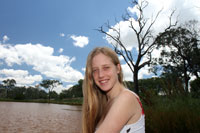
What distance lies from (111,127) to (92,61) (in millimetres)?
674

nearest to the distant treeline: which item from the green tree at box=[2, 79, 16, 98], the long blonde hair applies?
the green tree at box=[2, 79, 16, 98]

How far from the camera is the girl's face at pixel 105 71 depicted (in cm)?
154

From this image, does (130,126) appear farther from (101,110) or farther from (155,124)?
(155,124)

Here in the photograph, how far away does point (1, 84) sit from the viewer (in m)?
95.2

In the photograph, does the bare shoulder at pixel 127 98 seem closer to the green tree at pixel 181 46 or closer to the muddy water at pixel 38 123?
the muddy water at pixel 38 123

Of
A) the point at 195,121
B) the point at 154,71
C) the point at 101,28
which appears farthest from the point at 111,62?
the point at 154,71

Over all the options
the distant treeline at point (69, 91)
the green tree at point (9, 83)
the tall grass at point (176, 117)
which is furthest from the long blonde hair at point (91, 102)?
the green tree at point (9, 83)

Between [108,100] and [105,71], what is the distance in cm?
30

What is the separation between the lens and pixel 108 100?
167cm

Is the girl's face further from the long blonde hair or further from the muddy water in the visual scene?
the muddy water

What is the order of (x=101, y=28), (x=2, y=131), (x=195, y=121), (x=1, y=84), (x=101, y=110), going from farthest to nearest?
1. (x=1, y=84)
2. (x=101, y=28)
3. (x=2, y=131)
4. (x=195, y=121)
5. (x=101, y=110)

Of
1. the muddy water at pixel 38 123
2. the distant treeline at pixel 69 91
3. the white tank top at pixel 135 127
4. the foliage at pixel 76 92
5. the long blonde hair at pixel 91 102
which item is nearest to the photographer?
the white tank top at pixel 135 127

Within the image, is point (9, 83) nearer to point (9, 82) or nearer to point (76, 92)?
point (9, 82)

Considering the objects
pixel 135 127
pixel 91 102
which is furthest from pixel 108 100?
pixel 135 127
